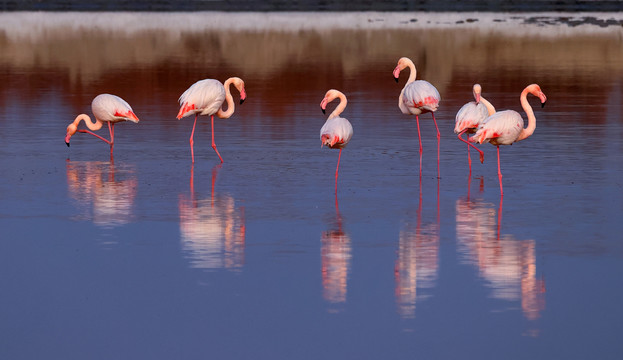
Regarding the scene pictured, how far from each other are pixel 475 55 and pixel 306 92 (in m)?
12.3

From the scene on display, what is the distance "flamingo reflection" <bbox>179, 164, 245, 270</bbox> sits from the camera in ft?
29.8

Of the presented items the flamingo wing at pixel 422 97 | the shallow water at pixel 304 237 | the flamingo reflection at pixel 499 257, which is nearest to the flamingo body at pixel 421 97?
the flamingo wing at pixel 422 97

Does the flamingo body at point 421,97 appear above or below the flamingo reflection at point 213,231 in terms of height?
above

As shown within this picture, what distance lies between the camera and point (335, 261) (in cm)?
908

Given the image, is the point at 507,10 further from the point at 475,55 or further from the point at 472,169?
the point at 472,169

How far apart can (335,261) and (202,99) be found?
6.54 m

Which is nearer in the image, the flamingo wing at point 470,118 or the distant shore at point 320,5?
the flamingo wing at point 470,118

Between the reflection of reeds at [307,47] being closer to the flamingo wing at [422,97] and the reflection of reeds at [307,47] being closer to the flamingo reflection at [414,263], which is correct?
the flamingo wing at [422,97]

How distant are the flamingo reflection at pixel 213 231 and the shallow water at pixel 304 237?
32 millimetres

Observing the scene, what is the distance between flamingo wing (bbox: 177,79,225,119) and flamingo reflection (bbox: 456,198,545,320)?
16.0 ft

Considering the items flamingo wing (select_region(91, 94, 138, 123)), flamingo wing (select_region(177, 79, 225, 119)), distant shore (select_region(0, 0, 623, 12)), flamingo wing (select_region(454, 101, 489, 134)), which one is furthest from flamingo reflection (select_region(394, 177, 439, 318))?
distant shore (select_region(0, 0, 623, 12))

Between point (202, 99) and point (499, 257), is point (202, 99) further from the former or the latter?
point (499, 257)


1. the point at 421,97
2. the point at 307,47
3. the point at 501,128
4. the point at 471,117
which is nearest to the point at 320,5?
the point at 307,47

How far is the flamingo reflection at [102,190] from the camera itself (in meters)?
11.0
